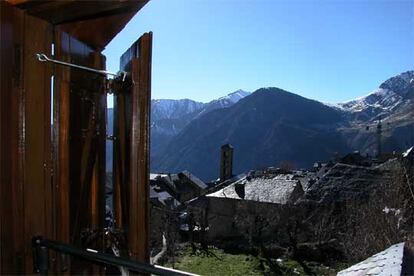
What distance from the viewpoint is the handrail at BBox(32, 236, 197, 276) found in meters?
1.72

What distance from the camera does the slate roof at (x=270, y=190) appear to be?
30.5 m

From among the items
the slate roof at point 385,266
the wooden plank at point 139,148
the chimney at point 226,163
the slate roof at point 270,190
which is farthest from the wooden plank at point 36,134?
the chimney at point 226,163

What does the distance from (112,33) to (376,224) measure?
14146 mm

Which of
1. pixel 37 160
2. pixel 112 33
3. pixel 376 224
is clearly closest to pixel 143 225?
pixel 37 160

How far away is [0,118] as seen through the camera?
1917mm

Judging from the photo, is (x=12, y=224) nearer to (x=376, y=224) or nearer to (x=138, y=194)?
(x=138, y=194)

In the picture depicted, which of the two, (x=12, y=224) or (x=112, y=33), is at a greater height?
(x=112, y=33)

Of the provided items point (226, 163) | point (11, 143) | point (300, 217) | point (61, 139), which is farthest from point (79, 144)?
point (226, 163)

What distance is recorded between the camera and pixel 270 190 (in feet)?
106

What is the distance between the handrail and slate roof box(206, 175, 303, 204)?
2785 cm

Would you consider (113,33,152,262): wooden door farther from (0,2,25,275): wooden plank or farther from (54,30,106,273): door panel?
(0,2,25,275): wooden plank

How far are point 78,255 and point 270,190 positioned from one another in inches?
1221

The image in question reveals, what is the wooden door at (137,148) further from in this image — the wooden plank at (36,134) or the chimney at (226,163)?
the chimney at (226,163)

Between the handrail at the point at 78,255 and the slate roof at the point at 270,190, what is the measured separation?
2785 centimetres
